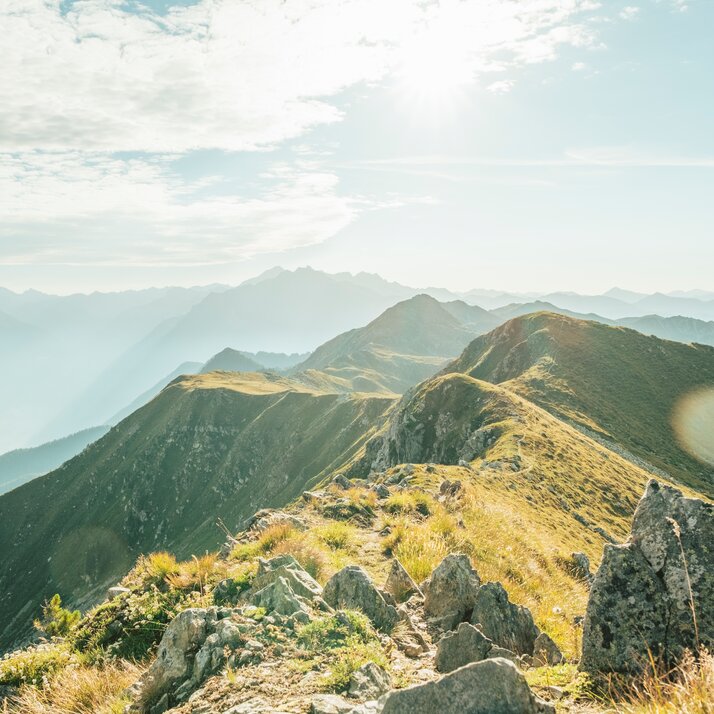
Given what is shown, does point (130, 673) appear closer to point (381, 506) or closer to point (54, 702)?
point (54, 702)

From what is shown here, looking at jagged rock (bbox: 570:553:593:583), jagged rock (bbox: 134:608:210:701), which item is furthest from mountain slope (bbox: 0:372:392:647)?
jagged rock (bbox: 134:608:210:701)

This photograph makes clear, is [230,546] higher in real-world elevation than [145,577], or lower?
lower

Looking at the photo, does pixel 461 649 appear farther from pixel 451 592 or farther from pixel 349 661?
pixel 451 592

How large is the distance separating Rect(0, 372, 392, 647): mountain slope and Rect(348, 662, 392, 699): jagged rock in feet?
313

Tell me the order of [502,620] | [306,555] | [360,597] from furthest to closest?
1. [306,555]
2. [360,597]
3. [502,620]

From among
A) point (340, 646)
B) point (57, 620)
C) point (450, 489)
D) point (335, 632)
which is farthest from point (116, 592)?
point (450, 489)

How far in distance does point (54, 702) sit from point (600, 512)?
135 ft

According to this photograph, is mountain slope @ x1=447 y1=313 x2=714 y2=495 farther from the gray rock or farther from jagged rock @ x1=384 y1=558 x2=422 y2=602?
the gray rock

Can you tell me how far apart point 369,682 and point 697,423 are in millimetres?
99687

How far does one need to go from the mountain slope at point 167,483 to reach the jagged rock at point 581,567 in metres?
83.9

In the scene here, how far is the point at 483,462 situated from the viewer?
1590 inches

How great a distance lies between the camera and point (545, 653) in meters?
7.35

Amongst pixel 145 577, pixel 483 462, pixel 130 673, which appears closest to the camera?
pixel 130 673

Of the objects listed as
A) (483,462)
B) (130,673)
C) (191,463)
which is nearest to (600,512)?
(483,462)
